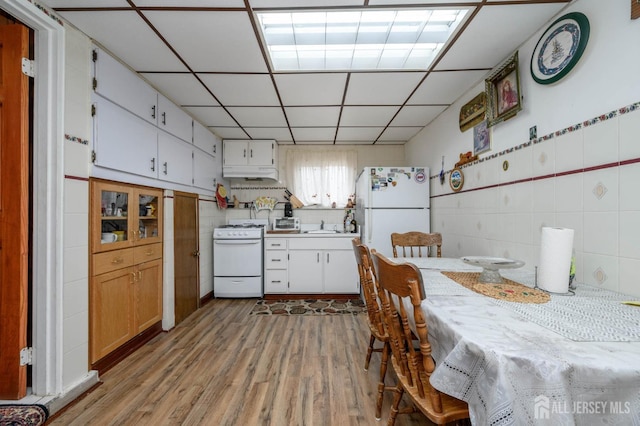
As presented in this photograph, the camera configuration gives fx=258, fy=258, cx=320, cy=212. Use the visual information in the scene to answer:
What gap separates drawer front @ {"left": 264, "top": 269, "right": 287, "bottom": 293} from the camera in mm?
3648

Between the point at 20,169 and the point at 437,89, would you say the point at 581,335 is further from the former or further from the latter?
the point at 20,169

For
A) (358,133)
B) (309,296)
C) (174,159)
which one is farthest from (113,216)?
(358,133)

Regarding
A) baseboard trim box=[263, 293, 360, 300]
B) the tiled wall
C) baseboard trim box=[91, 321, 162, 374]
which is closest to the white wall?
the tiled wall

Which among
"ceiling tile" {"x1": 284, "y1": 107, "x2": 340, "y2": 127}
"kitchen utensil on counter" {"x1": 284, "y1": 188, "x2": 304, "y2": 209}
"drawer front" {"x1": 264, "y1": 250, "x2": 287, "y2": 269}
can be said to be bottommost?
"drawer front" {"x1": 264, "y1": 250, "x2": 287, "y2": 269}

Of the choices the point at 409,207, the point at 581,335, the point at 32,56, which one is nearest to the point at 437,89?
the point at 409,207

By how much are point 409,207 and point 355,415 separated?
7.89ft

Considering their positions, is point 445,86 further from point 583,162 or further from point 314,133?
point 314,133

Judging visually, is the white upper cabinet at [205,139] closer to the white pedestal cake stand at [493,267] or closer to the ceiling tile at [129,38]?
the ceiling tile at [129,38]

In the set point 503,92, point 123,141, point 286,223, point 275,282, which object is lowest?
point 275,282

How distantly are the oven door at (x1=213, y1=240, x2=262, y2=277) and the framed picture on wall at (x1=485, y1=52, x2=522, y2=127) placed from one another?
303 centimetres

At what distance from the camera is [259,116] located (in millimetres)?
3141

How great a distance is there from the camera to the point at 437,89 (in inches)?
98.4

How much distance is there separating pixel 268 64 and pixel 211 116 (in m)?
1.44

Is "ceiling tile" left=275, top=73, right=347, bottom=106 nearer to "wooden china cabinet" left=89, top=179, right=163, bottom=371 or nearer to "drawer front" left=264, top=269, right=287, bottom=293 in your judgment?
"wooden china cabinet" left=89, top=179, right=163, bottom=371
